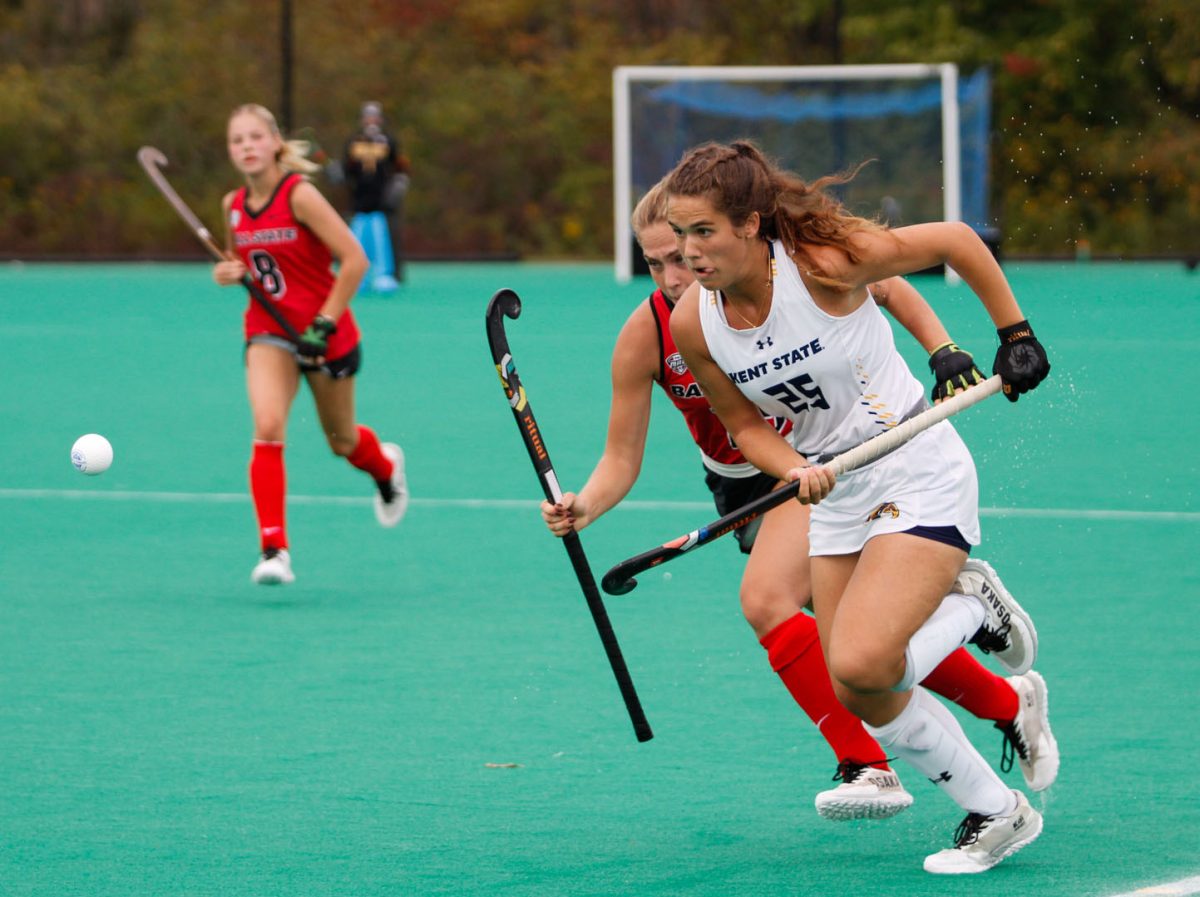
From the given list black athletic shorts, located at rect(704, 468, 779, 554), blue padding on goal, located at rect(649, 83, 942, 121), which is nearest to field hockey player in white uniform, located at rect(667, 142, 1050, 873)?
black athletic shorts, located at rect(704, 468, 779, 554)

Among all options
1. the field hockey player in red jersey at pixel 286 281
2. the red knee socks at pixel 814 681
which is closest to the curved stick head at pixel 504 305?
the red knee socks at pixel 814 681

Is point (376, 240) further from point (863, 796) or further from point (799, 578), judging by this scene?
point (863, 796)

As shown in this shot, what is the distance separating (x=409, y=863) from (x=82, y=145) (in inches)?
1103

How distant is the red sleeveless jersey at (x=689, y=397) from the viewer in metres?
4.46

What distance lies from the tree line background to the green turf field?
15.5 meters

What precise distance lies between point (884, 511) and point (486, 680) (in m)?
1.94

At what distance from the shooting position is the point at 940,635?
3.94m

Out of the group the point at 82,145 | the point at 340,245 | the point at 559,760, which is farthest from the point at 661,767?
the point at 82,145

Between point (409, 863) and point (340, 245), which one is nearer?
point (409, 863)

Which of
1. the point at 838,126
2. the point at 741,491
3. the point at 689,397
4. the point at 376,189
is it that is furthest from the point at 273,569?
the point at 838,126

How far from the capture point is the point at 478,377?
13875mm

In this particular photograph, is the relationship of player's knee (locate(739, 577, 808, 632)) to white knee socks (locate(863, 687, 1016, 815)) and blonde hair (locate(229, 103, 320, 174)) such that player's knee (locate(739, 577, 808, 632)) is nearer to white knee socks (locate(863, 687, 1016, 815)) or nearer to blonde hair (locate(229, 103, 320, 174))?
white knee socks (locate(863, 687, 1016, 815))

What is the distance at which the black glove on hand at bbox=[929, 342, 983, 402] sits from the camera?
164 inches

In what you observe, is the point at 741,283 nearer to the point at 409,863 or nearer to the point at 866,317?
the point at 866,317
